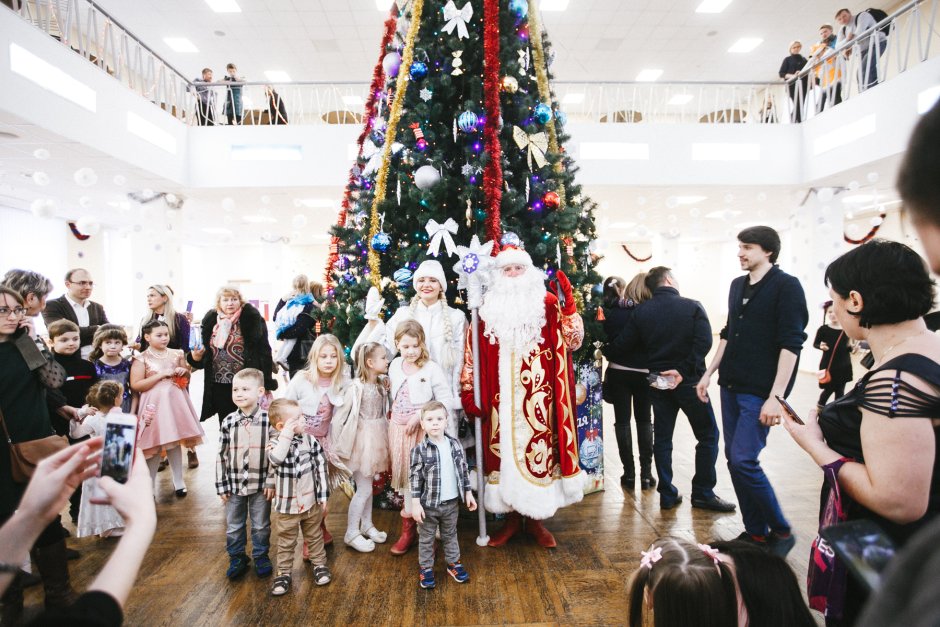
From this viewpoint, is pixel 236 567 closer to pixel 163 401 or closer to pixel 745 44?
pixel 163 401

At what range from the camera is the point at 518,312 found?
9.18 feet

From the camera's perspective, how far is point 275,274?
48.2 feet

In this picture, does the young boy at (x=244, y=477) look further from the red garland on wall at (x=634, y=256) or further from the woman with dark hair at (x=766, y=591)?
the red garland on wall at (x=634, y=256)

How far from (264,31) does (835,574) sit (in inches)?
484

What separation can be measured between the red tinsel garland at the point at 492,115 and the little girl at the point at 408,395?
0.90 m

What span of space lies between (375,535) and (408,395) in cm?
92

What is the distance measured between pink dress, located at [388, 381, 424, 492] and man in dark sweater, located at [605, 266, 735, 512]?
5.37ft

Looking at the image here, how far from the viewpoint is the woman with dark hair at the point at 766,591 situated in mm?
1092

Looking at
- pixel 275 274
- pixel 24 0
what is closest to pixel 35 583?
pixel 24 0

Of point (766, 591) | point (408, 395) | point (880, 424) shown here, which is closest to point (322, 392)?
point (408, 395)

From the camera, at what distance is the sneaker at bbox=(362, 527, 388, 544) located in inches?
117

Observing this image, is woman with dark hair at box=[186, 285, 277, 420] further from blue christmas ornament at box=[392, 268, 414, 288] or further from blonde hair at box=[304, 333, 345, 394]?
blue christmas ornament at box=[392, 268, 414, 288]

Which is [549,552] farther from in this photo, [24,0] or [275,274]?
[275,274]

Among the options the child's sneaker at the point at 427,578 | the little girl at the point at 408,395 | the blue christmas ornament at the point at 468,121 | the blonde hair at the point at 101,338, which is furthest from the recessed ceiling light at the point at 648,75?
the child's sneaker at the point at 427,578
